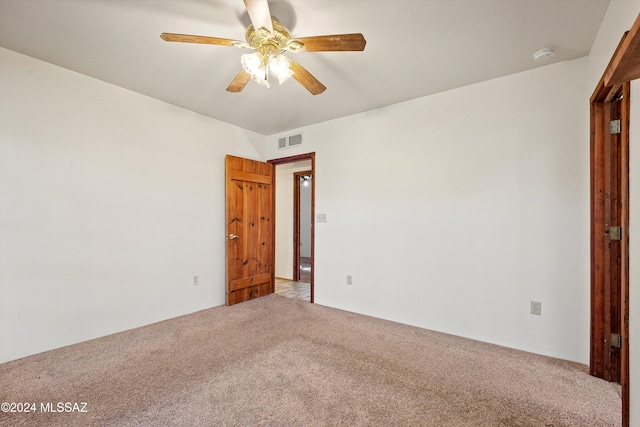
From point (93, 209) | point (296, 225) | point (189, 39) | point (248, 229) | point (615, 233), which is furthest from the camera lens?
point (296, 225)

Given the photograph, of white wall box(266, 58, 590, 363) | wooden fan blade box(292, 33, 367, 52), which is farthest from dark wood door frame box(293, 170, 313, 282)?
wooden fan blade box(292, 33, 367, 52)

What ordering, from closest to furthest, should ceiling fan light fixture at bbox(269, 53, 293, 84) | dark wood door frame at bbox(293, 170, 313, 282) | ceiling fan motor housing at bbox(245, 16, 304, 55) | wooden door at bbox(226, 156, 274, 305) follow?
ceiling fan motor housing at bbox(245, 16, 304, 55) < ceiling fan light fixture at bbox(269, 53, 293, 84) < wooden door at bbox(226, 156, 274, 305) < dark wood door frame at bbox(293, 170, 313, 282)

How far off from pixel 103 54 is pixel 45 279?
79.1 inches

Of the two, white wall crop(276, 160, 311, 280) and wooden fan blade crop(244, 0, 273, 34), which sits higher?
wooden fan blade crop(244, 0, 273, 34)

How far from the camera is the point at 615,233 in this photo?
6.36 feet

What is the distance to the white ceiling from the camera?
5.84ft

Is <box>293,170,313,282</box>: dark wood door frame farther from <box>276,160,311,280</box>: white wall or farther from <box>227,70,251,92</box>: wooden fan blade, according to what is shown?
<box>227,70,251,92</box>: wooden fan blade

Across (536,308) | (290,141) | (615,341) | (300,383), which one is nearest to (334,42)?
(300,383)

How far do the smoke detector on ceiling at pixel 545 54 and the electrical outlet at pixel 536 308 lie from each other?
2089 millimetres

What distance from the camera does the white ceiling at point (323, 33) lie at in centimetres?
178

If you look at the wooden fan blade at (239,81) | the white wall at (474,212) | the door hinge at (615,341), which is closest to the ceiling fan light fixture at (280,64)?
the wooden fan blade at (239,81)

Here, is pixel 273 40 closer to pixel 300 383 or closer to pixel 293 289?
pixel 300 383

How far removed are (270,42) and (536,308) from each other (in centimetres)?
306

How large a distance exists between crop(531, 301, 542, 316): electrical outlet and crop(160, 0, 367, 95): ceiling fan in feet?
8.51
